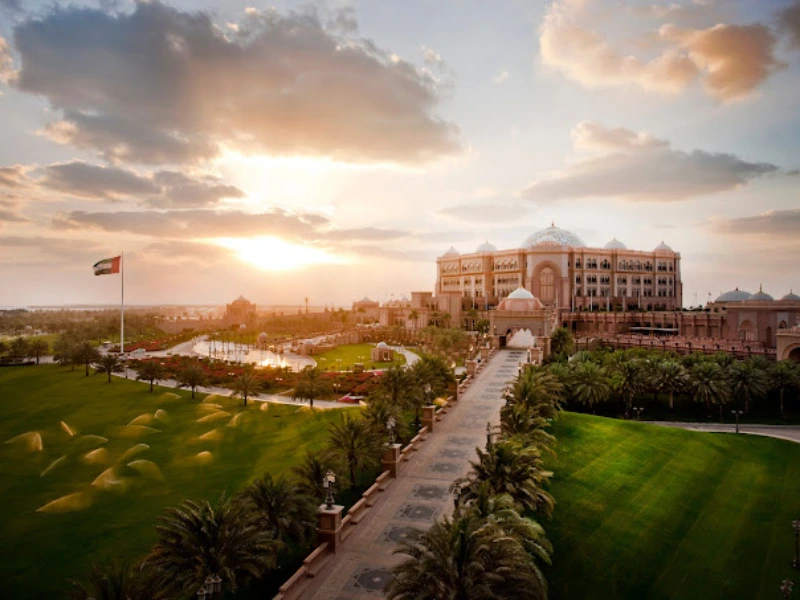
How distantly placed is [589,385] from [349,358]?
43.5 metres

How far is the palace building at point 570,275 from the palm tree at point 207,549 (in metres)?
77.6

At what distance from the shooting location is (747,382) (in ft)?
134

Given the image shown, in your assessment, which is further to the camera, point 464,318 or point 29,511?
point 464,318

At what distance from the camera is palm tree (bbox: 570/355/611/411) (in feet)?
123

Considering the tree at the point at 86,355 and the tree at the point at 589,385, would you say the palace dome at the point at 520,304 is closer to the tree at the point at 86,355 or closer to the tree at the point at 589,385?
the tree at the point at 589,385

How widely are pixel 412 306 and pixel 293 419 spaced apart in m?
68.9

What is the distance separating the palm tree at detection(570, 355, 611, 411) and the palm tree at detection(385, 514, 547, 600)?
1012 inches

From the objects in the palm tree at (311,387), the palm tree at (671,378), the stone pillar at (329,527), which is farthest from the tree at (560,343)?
the stone pillar at (329,527)

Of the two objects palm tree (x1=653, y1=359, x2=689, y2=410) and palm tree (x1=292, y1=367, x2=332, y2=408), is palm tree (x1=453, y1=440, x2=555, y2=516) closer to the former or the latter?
palm tree (x1=292, y1=367, x2=332, y2=408)

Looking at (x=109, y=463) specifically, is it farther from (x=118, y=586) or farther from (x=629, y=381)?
(x=629, y=381)

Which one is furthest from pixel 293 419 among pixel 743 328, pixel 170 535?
pixel 743 328

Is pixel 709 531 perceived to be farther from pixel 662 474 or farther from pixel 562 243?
pixel 562 243

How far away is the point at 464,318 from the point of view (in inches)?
3728

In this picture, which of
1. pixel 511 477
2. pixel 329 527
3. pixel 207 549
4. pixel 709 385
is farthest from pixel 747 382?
pixel 207 549
